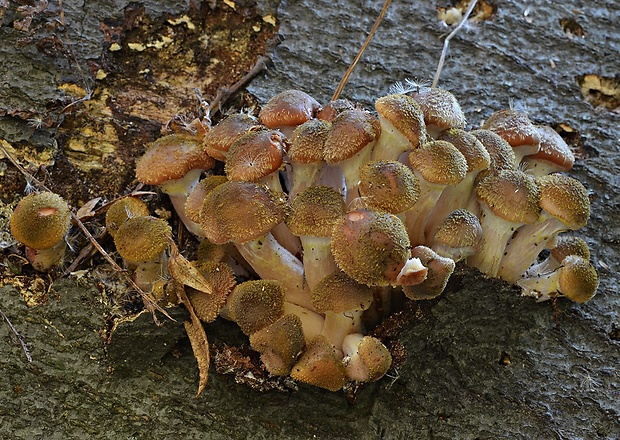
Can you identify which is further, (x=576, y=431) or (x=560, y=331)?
(x=560, y=331)

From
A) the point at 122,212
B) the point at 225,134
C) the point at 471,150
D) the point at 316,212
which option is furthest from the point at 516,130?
the point at 122,212

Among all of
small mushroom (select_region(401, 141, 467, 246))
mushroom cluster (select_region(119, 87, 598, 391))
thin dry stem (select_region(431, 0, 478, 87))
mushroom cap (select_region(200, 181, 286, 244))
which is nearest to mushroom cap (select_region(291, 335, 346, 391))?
mushroom cluster (select_region(119, 87, 598, 391))

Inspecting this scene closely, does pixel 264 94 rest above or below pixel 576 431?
above

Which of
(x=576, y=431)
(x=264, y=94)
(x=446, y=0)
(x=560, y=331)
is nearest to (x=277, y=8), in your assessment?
(x=264, y=94)

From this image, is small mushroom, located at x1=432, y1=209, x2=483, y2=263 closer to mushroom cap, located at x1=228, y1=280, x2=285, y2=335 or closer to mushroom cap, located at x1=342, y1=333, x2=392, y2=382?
mushroom cap, located at x1=342, y1=333, x2=392, y2=382

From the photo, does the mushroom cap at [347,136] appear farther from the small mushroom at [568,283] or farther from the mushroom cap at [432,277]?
the small mushroom at [568,283]

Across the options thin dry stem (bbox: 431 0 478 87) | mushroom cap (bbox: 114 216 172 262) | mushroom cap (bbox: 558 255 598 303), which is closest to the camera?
mushroom cap (bbox: 114 216 172 262)

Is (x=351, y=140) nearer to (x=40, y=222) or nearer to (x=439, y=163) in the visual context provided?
(x=439, y=163)

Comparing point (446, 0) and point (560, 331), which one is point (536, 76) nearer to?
point (446, 0)
